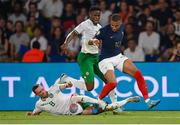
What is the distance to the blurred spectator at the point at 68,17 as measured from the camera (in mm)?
21906

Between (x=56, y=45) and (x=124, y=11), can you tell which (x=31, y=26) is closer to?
(x=56, y=45)

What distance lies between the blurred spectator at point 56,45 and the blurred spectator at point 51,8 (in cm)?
96

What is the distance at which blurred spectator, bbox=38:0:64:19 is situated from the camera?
73.6 ft

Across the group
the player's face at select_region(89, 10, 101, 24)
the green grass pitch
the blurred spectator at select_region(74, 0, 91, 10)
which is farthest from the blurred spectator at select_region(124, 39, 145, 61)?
the player's face at select_region(89, 10, 101, 24)

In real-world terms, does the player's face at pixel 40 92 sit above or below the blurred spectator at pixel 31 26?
below

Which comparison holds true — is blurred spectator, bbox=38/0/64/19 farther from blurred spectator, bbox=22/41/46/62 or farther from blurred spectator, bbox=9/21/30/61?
blurred spectator, bbox=22/41/46/62

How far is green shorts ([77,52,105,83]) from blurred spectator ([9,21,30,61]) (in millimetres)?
4853

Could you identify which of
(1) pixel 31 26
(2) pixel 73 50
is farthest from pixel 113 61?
(1) pixel 31 26

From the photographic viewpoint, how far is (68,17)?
2217 cm

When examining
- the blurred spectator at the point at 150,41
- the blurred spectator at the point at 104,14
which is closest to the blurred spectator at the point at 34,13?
the blurred spectator at the point at 104,14

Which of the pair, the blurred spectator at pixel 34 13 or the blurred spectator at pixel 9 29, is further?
the blurred spectator at pixel 34 13

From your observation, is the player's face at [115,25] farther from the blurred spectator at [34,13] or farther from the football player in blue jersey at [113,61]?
the blurred spectator at [34,13]

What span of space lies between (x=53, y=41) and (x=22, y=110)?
11.8 ft

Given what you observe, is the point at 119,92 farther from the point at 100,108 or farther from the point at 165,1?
the point at 165,1
